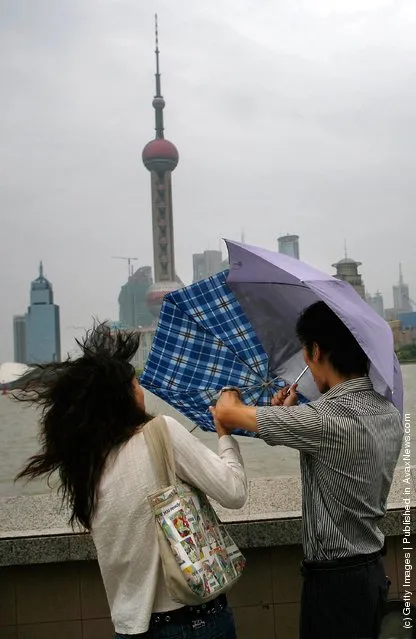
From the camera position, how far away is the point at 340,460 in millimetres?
1677

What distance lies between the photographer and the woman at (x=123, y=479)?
1.60m

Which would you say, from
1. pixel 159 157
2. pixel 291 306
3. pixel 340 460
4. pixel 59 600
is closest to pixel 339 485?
pixel 340 460

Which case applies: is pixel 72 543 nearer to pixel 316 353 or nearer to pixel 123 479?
pixel 123 479

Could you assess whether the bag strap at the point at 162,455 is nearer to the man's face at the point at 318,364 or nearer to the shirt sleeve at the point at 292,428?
the shirt sleeve at the point at 292,428

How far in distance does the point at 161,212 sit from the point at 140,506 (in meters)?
108

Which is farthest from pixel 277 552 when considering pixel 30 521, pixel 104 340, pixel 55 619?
pixel 104 340

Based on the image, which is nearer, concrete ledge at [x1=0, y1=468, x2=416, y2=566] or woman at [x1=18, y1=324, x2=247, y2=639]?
woman at [x1=18, y1=324, x2=247, y2=639]

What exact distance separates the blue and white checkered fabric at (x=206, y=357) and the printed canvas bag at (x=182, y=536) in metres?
0.50

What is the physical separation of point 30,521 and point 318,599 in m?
1.63

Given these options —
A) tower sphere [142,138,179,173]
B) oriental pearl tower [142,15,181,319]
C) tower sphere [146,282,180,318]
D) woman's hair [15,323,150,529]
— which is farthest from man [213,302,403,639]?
tower sphere [142,138,179,173]

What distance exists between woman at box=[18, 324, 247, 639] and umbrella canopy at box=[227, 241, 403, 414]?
0.44 metres

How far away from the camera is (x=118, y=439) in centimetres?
163

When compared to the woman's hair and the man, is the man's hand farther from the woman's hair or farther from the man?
the woman's hair

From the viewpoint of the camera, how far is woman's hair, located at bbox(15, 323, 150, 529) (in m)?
1.63
